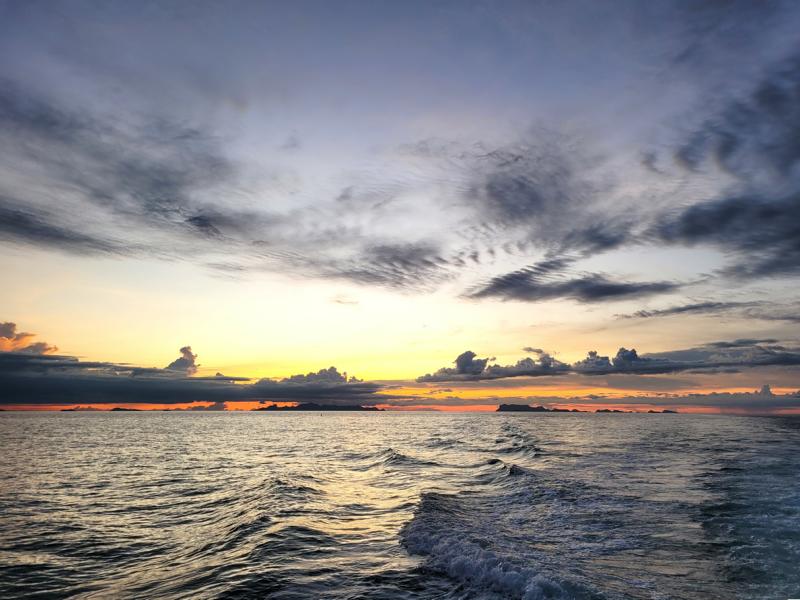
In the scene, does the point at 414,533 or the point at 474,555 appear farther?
the point at 414,533

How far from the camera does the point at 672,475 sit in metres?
33.1

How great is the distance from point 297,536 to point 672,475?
27.8 m

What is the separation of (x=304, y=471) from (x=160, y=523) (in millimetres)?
17816

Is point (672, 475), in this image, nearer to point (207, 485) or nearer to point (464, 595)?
point (464, 595)

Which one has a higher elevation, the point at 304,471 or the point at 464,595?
the point at 464,595

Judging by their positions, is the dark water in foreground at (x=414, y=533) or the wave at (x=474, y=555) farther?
the dark water in foreground at (x=414, y=533)

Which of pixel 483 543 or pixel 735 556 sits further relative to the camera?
pixel 483 543

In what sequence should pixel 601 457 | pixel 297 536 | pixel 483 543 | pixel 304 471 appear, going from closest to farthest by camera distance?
pixel 483 543 < pixel 297 536 < pixel 304 471 < pixel 601 457

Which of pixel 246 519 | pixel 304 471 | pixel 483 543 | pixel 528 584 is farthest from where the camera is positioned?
pixel 304 471

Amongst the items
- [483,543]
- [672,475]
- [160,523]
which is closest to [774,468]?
[672,475]

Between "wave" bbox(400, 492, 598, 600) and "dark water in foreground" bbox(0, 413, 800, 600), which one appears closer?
"wave" bbox(400, 492, 598, 600)

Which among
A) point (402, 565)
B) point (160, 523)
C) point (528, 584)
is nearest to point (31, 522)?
point (160, 523)

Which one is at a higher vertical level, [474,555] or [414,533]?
[474,555]

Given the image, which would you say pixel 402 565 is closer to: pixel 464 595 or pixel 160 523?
pixel 464 595
